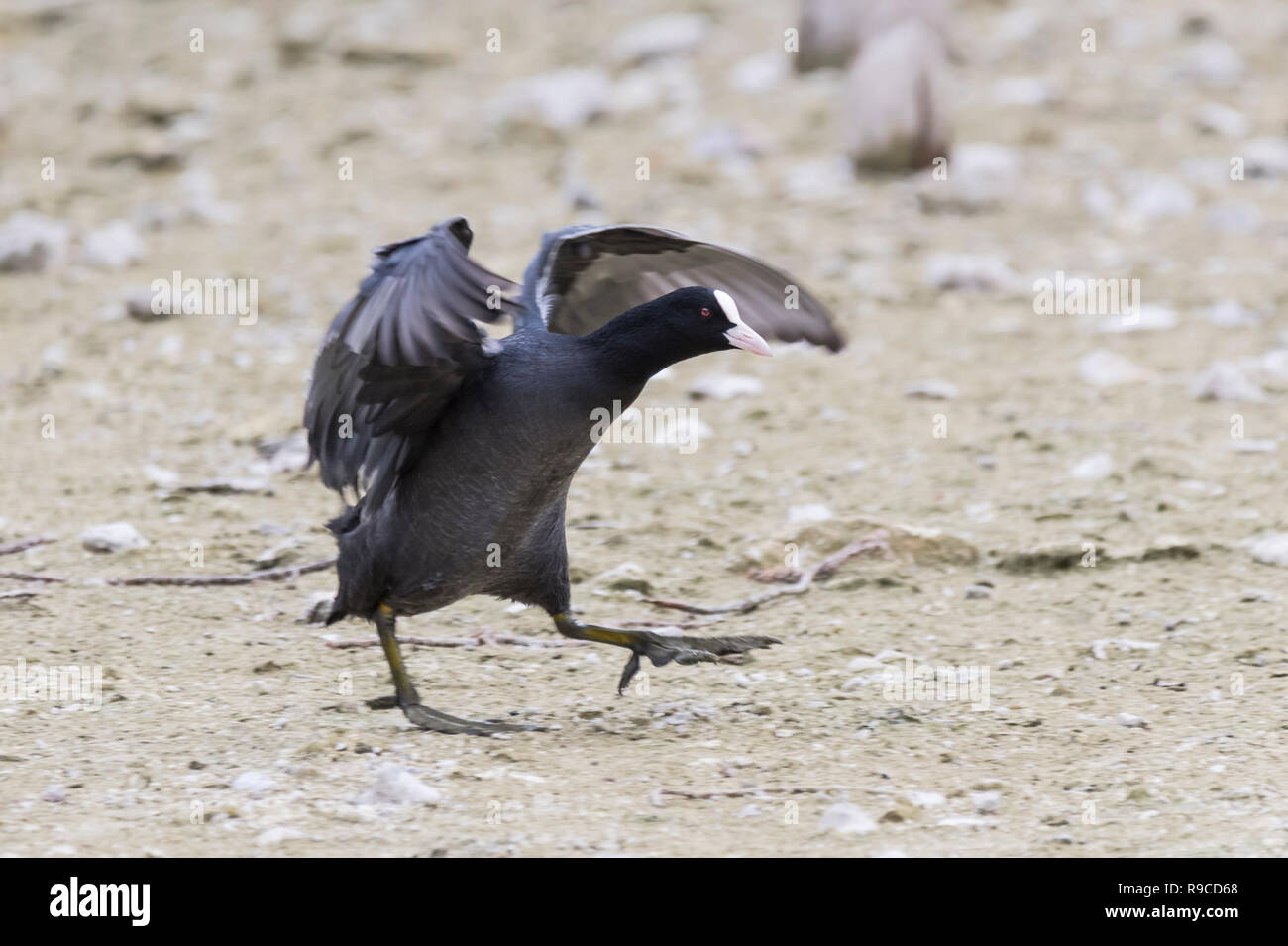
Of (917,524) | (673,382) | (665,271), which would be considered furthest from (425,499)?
(673,382)

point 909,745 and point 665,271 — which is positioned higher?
point 665,271

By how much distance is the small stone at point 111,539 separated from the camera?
5.54 metres

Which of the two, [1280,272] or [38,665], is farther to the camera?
[1280,272]

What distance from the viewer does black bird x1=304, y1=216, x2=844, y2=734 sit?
13.5 ft

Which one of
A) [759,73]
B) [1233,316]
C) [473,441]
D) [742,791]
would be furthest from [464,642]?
[759,73]

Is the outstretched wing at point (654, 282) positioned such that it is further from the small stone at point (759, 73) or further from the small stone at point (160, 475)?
the small stone at point (759, 73)

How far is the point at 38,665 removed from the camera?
4613mm

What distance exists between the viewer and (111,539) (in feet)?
18.2

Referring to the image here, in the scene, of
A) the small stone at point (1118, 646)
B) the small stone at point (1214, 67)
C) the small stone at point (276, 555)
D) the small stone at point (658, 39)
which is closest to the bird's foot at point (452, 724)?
the small stone at point (276, 555)

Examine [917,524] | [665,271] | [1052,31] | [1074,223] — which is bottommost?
[917,524]

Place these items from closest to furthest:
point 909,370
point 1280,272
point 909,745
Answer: point 909,745 → point 909,370 → point 1280,272

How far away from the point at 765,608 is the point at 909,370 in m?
2.29

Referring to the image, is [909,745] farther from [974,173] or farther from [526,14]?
[526,14]

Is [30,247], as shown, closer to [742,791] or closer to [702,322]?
[702,322]
